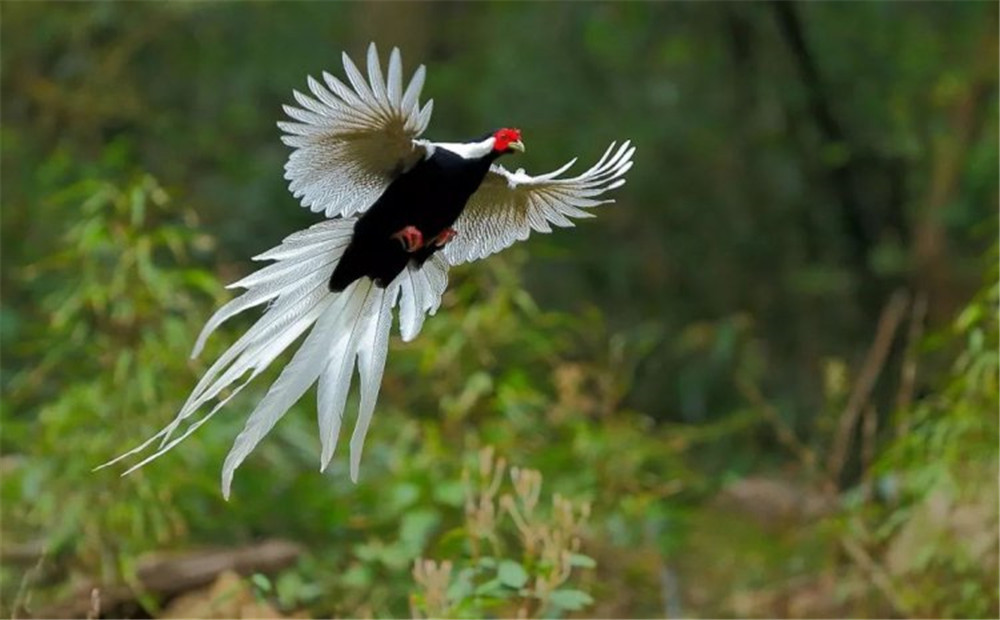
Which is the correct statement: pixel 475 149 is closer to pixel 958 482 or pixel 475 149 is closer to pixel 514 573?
pixel 514 573

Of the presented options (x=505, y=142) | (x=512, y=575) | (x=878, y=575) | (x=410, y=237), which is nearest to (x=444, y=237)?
(x=410, y=237)

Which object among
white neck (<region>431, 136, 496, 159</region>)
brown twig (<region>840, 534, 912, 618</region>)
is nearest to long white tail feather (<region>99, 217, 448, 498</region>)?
white neck (<region>431, 136, 496, 159</region>)

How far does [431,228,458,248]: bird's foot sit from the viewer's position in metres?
1.69

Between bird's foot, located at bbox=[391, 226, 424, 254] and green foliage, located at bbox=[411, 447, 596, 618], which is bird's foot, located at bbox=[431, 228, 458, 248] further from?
green foliage, located at bbox=[411, 447, 596, 618]

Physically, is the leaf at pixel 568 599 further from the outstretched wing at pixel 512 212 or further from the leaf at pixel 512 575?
the outstretched wing at pixel 512 212

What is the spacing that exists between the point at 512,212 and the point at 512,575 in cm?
66

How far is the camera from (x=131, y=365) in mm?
3229

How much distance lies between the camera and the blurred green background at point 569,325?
3.00 metres

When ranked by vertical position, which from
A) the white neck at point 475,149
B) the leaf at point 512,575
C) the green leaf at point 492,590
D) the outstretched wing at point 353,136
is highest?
the white neck at point 475,149

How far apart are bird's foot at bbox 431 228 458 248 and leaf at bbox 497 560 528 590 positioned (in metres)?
0.65

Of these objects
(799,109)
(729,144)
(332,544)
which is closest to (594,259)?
(729,144)

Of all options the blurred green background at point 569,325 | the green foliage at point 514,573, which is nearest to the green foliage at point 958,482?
the blurred green background at point 569,325

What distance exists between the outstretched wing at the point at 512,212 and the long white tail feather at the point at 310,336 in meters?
0.09

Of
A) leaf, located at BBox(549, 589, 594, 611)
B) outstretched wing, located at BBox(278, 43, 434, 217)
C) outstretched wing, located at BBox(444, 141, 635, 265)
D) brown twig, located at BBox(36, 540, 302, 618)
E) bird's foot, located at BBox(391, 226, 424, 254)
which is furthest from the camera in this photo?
brown twig, located at BBox(36, 540, 302, 618)
